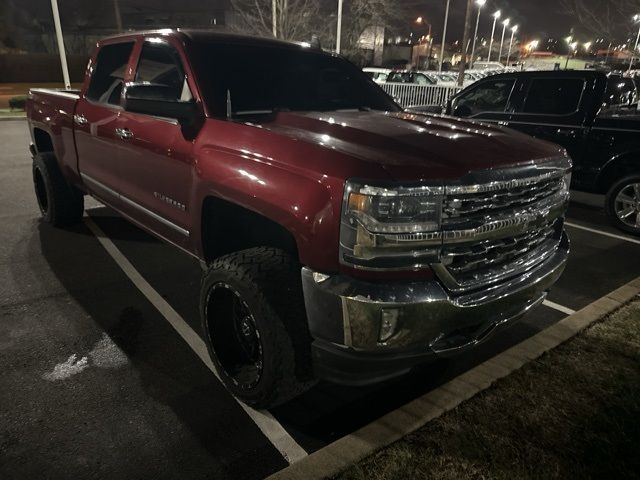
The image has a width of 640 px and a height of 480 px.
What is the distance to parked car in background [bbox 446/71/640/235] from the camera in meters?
5.95

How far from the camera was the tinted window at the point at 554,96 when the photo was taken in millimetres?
6336

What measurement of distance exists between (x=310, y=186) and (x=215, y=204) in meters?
0.89

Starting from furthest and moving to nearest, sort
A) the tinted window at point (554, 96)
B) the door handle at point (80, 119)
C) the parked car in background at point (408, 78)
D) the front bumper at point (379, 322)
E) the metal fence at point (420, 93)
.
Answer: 1. the parked car in background at point (408, 78)
2. the metal fence at point (420, 93)
3. the tinted window at point (554, 96)
4. the door handle at point (80, 119)
5. the front bumper at point (379, 322)

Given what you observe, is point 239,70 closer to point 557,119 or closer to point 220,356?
point 220,356

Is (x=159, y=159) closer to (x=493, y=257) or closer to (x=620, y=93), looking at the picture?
(x=493, y=257)

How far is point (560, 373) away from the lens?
2.96m

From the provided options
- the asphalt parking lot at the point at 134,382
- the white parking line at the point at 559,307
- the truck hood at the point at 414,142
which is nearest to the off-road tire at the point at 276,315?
the asphalt parking lot at the point at 134,382

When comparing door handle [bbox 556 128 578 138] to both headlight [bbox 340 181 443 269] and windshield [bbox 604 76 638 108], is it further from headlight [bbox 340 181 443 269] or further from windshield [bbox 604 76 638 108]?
headlight [bbox 340 181 443 269]

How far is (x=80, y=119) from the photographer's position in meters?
4.27

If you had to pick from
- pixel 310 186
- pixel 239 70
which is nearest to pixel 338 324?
pixel 310 186

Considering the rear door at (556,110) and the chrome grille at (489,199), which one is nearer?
the chrome grille at (489,199)

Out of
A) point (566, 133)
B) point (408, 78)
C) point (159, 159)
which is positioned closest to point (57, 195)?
point (159, 159)

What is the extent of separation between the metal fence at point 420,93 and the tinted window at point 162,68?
13579 millimetres

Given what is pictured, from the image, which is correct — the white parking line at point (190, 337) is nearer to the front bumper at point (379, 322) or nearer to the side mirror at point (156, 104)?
the front bumper at point (379, 322)
